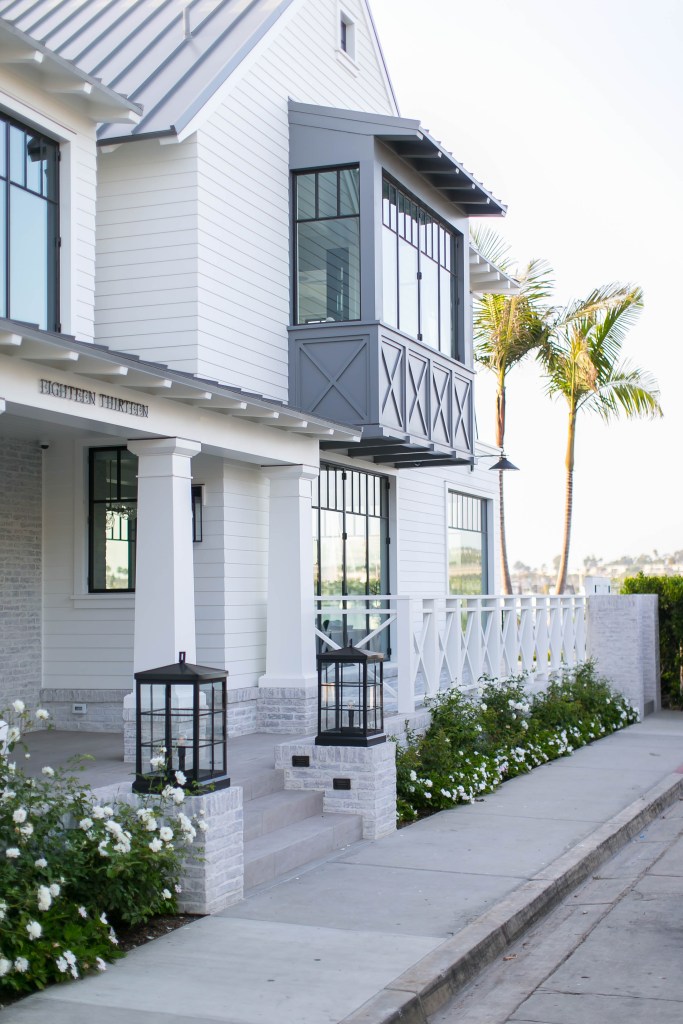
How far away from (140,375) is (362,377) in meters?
4.88

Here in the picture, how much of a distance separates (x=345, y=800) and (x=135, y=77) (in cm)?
845

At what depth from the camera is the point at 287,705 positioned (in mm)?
12539

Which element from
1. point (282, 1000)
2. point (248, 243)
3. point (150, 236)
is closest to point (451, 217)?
point (248, 243)

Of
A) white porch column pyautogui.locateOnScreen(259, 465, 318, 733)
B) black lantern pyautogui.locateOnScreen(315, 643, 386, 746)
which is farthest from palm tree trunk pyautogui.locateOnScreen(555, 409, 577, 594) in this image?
black lantern pyautogui.locateOnScreen(315, 643, 386, 746)

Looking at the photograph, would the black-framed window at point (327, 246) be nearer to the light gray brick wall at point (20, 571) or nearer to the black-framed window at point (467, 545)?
the light gray brick wall at point (20, 571)

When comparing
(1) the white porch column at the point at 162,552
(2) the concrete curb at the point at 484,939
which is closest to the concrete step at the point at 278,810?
(1) the white porch column at the point at 162,552

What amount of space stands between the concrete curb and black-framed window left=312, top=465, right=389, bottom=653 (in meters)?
5.19

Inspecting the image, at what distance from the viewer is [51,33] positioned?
14.8 m

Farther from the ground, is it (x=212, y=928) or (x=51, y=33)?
(x=51, y=33)

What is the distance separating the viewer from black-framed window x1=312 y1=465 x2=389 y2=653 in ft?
49.0

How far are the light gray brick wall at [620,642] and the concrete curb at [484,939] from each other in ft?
29.6

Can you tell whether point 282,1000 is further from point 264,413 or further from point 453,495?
point 453,495

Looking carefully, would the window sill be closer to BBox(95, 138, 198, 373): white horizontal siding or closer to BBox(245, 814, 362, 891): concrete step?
BBox(95, 138, 198, 373): white horizontal siding

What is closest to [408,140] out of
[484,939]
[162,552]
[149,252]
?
[149,252]
